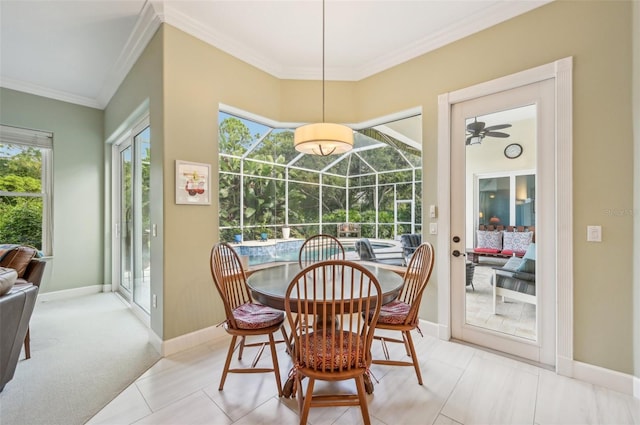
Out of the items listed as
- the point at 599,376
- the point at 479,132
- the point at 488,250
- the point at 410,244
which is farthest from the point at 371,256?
the point at 599,376

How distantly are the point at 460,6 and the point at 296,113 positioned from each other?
196 cm

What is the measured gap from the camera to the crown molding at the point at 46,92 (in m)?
3.64

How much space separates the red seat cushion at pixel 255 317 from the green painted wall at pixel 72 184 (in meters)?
3.57

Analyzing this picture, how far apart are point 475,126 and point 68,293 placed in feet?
18.8

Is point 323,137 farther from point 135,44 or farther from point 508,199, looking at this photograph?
point 135,44

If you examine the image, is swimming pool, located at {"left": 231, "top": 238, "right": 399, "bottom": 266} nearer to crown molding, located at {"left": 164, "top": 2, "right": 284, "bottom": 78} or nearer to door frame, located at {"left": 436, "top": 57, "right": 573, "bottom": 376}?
door frame, located at {"left": 436, "top": 57, "right": 573, "bottom": 376}

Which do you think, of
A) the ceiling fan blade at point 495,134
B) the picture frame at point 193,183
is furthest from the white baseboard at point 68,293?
the ceiling fan blade at point 495,134

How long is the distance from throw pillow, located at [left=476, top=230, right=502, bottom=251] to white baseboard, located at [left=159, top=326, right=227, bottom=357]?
2.74 meters

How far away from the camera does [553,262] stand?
89.4 inches

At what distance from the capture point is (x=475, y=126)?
8.71 feet

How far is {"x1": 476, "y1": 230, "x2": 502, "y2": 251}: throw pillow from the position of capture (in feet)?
8.59

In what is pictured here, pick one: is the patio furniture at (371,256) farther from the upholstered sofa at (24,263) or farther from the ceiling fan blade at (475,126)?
the upholstered sofa at (24,263)

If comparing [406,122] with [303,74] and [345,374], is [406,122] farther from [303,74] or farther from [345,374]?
[345,374]

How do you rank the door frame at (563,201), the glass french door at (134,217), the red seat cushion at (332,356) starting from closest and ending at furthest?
1. the red seat cushion at (332,356)
2. the door frame at (563,201)
3. the glass french door at (134,217)
